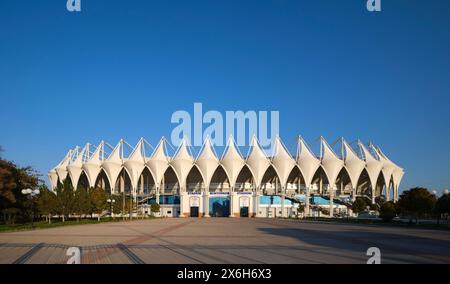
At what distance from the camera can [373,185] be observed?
76.7 meters

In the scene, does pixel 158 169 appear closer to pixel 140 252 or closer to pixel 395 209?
pixel 395 209

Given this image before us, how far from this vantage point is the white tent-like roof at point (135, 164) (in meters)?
78.8

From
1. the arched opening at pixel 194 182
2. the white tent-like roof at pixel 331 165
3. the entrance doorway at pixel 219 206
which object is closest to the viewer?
the white tent-like roof at pixel 331 165

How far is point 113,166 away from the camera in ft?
261

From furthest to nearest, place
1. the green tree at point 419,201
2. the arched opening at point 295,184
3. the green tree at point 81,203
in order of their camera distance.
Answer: the arched opening at point 295,184, the green tree at point 81,203, the green tree at point 419,201

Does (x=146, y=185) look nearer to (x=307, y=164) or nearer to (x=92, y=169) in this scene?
(x=92, y=169)

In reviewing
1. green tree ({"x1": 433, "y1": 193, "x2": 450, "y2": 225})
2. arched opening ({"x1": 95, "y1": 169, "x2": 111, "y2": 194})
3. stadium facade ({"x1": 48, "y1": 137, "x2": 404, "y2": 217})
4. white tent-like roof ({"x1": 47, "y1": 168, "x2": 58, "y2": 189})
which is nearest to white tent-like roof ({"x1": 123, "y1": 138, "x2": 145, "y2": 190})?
stadium facade ({"x1": 48, "y1": 137, "x2": 404, "y2": 217})

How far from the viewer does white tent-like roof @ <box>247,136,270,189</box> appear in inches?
3002

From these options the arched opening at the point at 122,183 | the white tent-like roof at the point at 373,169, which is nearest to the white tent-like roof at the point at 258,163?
the white tent-like roof at the point at 373,169

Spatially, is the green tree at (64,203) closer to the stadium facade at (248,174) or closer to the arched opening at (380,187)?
the stadium facade at (248,174)

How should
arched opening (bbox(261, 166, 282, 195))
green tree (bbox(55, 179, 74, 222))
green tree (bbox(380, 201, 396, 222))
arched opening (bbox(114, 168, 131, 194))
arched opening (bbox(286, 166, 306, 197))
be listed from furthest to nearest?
arched opening (bbox(114, 168, 131, 194)), arched opening (bbox(286, 166, 306, 197)), arched opening (bbox(261, 166, 282, 195)), green tree (bbox(55, 179, 74, 222)), green tree (bbox(380, 201, 396, 222))

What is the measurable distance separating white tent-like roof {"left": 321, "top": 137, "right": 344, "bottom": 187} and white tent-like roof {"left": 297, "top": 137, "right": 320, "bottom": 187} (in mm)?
1392

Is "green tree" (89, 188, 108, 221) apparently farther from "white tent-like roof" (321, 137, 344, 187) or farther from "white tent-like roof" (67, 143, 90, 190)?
"white tent-like roof" (321, 137, 344, 187)

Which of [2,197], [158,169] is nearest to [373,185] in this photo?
[158,169]
